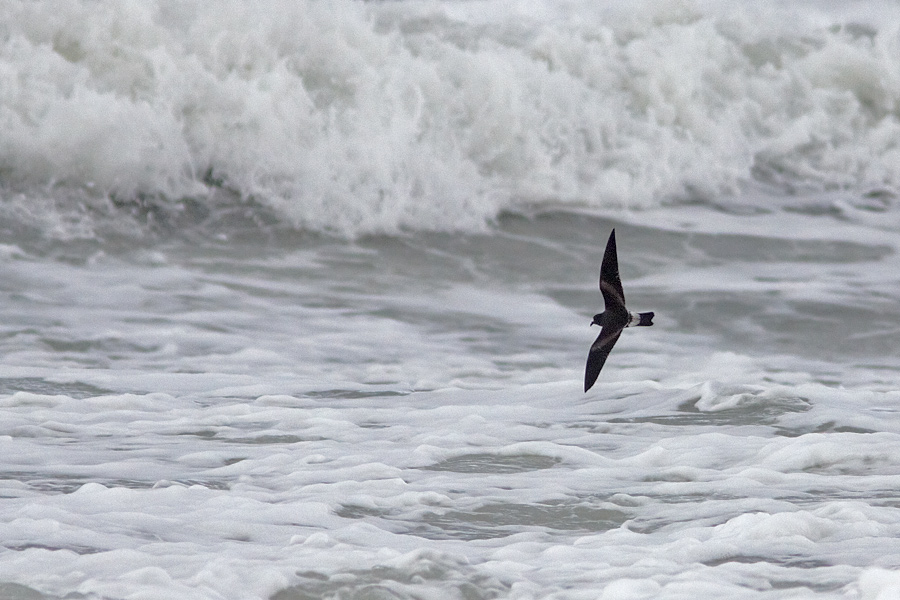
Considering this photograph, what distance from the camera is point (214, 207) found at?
9.16 meters

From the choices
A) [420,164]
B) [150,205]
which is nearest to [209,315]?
[150,205]

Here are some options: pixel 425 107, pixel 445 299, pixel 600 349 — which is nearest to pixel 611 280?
pixel 600 349

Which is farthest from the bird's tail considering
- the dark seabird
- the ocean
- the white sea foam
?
the white sea foam

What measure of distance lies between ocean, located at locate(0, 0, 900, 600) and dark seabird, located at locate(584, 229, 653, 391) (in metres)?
0.44

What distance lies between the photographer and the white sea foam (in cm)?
924

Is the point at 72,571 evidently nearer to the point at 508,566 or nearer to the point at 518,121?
the point at 508,566

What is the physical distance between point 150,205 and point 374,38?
2.71 metres

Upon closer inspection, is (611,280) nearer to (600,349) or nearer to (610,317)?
(610,317)

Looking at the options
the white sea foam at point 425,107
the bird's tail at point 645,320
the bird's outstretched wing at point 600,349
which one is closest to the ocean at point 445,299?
the white sea foam at point 425,107

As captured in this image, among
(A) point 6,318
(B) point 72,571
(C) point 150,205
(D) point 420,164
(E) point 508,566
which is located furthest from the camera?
(D) point 420,164

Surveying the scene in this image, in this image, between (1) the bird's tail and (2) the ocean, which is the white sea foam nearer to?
(2) the ocean

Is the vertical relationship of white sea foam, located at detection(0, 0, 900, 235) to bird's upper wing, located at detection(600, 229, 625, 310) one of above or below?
above

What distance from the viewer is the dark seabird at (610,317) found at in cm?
419

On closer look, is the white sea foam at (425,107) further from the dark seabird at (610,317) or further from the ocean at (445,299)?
the dark seabird at (610,317)
